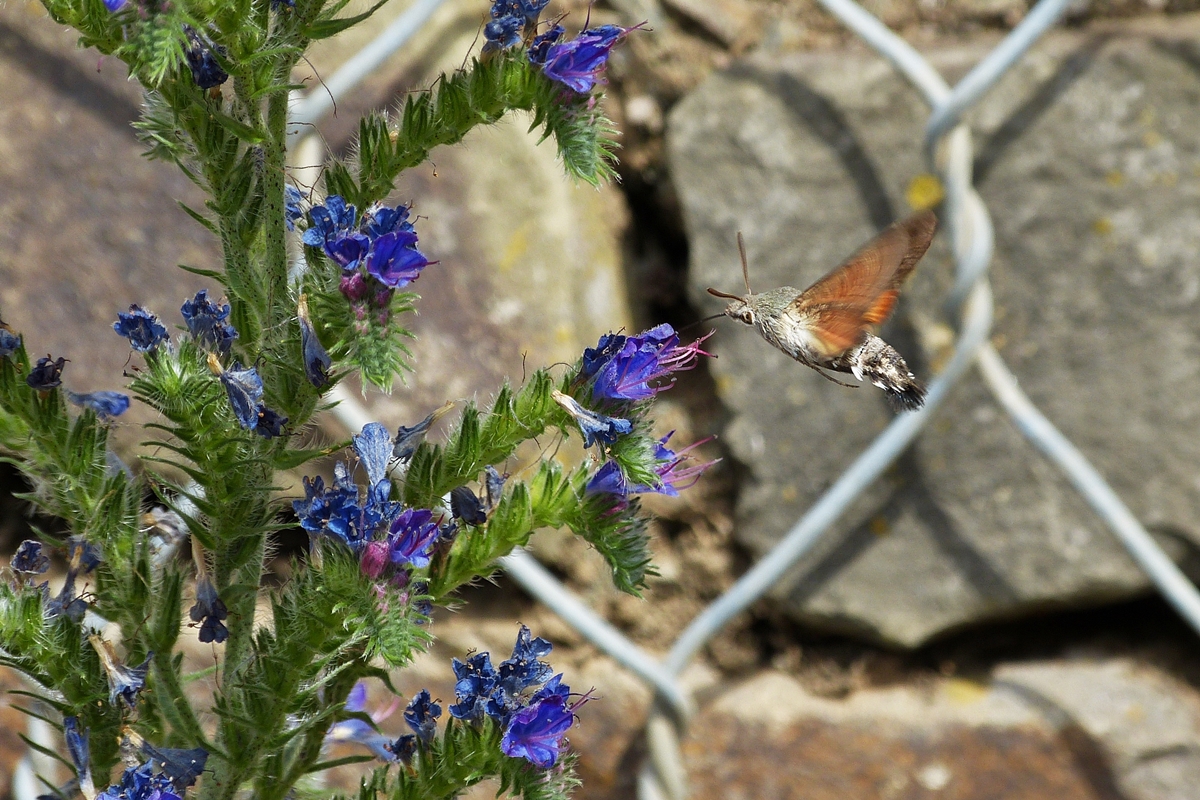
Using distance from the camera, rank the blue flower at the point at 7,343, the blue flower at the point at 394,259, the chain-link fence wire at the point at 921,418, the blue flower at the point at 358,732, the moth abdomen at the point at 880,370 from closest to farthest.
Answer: the blue flower at the point at 394,259, the blue flower at the point at 7,343, the blue flower at the point at 358,732, the moth abdomen at the point at 880,370, the chain-link fence wire at the point at 921,418

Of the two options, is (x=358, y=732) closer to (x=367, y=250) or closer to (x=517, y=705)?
(x=517, y=705)

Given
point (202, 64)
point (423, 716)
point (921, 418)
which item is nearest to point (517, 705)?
point (423, 716)

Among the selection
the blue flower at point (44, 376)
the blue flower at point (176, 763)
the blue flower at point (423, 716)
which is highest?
the blue flower at point (44, 376)

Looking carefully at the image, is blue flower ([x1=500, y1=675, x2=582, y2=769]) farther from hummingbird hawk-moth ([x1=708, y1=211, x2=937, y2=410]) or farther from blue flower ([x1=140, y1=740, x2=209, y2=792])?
hummingbird hawk-moth ([x1=708, y1=211, x2=937, y2=410])

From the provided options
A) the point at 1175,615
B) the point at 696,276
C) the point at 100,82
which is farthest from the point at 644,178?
the point at 1175,615

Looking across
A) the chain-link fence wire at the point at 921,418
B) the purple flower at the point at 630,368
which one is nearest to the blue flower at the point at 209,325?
the purple flower at the point at 630,368

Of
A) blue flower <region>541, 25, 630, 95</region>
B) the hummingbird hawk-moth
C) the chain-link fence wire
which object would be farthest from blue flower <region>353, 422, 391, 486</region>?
the chain-link fence wire

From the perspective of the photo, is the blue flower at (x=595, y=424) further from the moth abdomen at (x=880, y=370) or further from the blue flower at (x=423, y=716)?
the moth abdomen at (x=880, y=370)
